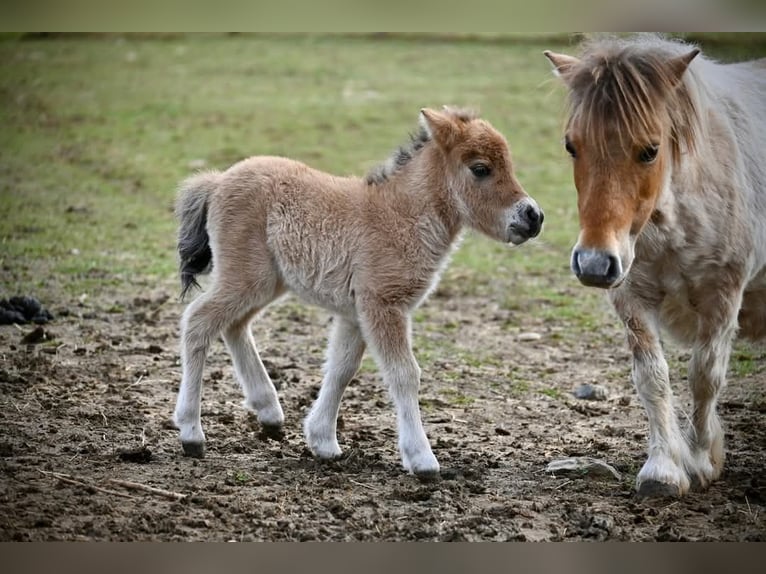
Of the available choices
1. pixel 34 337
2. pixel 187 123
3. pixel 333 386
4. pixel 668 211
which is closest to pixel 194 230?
pixel 333 386

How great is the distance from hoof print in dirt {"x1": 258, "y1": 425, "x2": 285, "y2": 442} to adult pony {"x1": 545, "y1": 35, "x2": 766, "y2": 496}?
2122 millimetres

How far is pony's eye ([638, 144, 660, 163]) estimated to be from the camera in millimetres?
5070

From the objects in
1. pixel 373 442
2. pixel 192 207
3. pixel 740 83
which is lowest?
pixel 373 442

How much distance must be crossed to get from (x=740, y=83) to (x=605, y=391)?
2410 mm

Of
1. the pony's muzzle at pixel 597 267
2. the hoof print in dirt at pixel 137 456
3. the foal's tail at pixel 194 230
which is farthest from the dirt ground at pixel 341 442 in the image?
the pony's muzzle at pixel 597 267

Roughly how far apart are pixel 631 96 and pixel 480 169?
45.1 inches

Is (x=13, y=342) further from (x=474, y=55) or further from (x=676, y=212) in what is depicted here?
(x=474, y=55)

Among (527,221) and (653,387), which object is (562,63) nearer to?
(527,221)

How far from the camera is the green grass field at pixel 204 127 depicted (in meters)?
10.9

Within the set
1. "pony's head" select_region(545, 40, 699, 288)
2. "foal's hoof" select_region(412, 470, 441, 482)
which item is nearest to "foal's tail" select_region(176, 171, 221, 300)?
"foal's hoof" select_region(412, 470, 441, 482)

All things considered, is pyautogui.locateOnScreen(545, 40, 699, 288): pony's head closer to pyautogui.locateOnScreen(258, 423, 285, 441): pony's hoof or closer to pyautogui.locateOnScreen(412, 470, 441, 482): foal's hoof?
pyautogui.locateOnScreen(412, 470, 441, 482): foal's hoof

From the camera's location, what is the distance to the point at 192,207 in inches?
252

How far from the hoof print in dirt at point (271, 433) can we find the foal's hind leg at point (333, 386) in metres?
0.32

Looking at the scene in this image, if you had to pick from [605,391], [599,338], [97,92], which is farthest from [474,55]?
[605,391]
